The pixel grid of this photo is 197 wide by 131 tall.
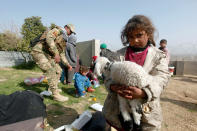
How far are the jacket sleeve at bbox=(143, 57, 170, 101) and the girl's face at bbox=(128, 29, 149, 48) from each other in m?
0.26

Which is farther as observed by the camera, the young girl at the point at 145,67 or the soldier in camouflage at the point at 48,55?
the soldier in camouflage at the point at 48,55

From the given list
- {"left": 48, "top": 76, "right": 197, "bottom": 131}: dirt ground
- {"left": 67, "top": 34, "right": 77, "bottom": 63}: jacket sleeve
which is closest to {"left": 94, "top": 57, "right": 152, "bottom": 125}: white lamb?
{"left": 48, "top": 76, "right": 197, "bottom": 131}: dirt ground

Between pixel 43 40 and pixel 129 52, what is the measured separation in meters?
2.68

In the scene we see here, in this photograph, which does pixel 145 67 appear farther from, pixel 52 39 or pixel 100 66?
pixel 52 39

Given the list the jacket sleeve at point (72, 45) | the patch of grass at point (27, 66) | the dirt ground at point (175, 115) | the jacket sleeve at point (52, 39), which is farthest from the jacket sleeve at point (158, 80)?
the patch of grass at point (27, 66)

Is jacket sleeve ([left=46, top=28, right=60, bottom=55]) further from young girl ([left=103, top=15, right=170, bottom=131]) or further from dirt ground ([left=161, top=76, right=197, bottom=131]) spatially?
dirt ground ([left=161, top=76, right=197, bottom=131])

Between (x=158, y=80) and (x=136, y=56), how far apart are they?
336mm

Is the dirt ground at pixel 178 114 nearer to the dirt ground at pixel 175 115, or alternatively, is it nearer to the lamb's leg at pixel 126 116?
the dirt ground at pixel 175 115

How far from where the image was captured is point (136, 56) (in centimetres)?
129

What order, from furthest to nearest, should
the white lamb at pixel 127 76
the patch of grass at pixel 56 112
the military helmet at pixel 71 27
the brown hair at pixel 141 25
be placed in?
the military helmet at pixel 71 27, the patch of grass at pixel 56 112, the brown hair at pixel 141 25, the white lamb at pixel 127 76

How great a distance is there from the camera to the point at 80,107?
3176 millimetres

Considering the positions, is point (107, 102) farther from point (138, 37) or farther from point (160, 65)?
point (138, 37)

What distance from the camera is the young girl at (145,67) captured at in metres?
1.09

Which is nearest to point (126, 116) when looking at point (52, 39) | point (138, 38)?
point (138, 38)
